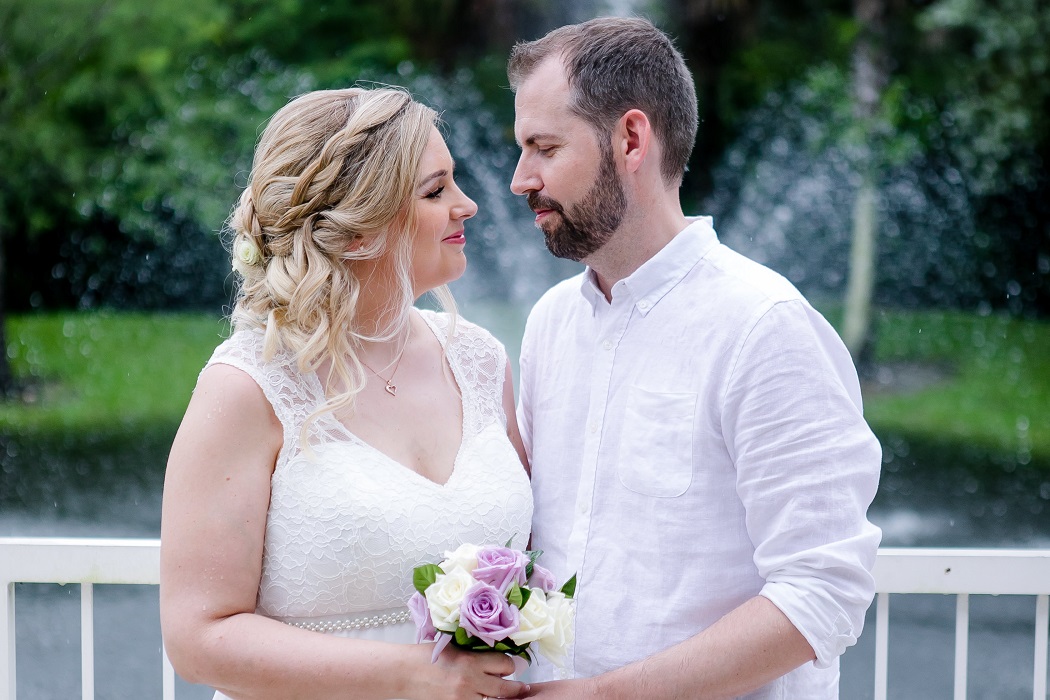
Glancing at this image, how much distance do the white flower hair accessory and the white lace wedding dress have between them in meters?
0.16

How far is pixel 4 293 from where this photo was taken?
927 centimetres

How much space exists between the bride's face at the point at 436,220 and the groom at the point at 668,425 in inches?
5.8

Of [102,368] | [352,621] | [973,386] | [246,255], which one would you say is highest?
[246,255]

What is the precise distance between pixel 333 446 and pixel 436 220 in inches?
19.2

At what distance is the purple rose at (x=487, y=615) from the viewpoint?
4.80ft

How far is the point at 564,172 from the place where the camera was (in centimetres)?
193

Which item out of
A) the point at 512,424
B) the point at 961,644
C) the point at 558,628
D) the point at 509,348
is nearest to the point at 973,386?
the point at 509,348

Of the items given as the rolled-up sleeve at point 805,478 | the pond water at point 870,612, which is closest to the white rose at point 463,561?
the rolled-up sleeve at point 805,478

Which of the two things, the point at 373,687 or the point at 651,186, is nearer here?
the point at 373,687

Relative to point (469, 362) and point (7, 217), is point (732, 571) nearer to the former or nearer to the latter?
point (469, 362)

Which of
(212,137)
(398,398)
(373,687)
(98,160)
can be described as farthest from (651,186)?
(98,160)

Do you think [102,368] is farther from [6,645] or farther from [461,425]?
[461,425]

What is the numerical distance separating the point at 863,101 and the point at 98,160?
713cm

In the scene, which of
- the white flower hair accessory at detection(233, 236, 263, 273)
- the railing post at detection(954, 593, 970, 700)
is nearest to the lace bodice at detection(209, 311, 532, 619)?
the white flower hair accessory at detection(233, 236, 263, 273)
